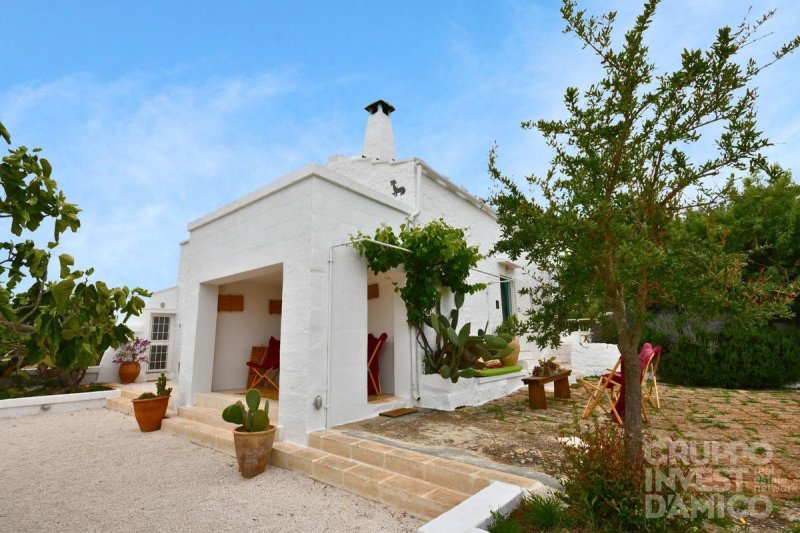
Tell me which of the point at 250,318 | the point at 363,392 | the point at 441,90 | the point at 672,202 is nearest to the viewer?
the point at 672,202

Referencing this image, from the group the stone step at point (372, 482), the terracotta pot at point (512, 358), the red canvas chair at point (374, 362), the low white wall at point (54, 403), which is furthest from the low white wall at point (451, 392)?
the low white wall at point (54, 403)

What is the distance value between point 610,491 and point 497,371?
5024mm

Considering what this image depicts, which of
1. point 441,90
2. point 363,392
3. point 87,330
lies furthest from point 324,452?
point 441,90

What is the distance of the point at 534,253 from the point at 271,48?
5501 millimetres

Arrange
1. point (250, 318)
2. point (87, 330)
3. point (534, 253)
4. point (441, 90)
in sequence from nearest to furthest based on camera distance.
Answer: point (87, 330) < point (534, 253) < point (441, 90) < point (250, 318)

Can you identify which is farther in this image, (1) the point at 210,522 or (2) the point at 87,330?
(1) the point at 210,522

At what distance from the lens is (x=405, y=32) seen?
6.17 m

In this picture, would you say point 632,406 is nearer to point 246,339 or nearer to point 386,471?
point 386,471

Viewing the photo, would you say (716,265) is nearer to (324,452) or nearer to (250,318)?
(324,452)

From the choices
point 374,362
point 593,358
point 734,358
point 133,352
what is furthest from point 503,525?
point 133,352

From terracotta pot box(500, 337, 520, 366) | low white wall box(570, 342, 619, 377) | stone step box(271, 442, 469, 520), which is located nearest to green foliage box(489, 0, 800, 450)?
stone step box(271, 442, 469, 520)

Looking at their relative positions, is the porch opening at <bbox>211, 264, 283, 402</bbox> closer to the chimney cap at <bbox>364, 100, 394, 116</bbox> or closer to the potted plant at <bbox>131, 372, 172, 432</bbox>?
the potted plant at <bbox>131, 372, 172, 432</bbox>

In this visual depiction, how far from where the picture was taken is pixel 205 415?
6363 mm

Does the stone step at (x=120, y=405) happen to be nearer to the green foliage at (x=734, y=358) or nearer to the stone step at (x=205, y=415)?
the stone step at (x=205, y=415)
